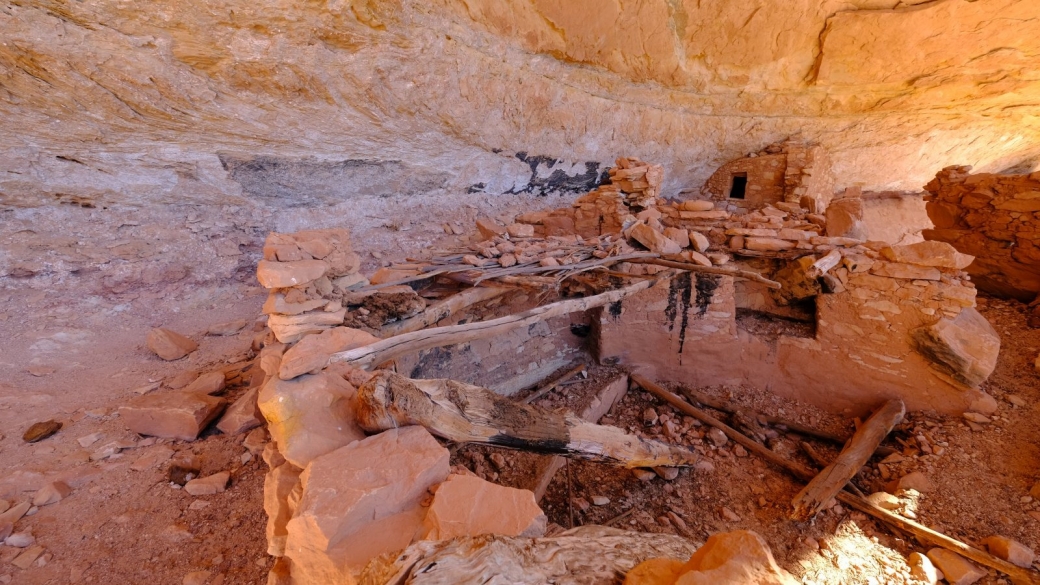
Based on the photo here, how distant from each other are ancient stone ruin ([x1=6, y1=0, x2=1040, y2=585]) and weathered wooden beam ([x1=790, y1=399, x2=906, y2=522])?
2 centimetres

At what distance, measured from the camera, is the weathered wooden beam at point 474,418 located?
1564 mm

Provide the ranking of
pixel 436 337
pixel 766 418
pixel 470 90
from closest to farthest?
pixel 436 337 → pixel 766 418 → pixel 470 90

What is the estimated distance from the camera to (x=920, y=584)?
7.41ft

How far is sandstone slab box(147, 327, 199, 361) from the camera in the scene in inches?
147

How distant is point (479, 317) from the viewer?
367 centimetres

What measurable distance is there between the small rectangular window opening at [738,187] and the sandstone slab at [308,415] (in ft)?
29.8

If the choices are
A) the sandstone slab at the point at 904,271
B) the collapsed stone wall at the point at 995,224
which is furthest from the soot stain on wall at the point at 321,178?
the collapsed stone wall at the point at 995,224

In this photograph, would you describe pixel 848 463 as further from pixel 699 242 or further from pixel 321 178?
pixel 321 178

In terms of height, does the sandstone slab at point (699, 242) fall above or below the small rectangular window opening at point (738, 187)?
below

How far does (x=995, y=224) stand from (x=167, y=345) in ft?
29.2

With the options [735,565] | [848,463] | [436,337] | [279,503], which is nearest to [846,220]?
[848,463]

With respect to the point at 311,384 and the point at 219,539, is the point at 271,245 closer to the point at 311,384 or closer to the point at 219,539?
the point at 311,384

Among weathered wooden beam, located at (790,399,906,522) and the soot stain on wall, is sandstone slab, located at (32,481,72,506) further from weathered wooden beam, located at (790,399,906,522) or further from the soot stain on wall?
weathered wooden beam, located at (790,399,906,522)

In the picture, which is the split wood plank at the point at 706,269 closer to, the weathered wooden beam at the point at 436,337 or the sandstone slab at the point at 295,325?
the weathered wooden beam at the point at 436,337
